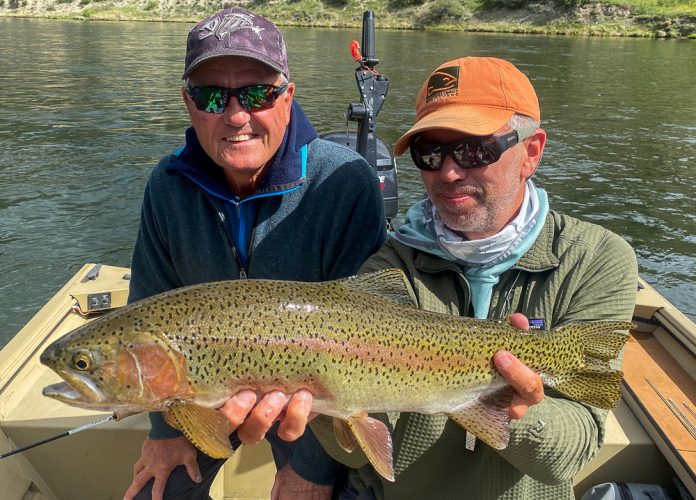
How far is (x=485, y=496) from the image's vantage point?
2.54m

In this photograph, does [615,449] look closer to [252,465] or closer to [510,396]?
[510,396]

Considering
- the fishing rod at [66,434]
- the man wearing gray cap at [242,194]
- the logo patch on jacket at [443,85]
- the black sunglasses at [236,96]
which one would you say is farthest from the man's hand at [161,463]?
the logo patch on jacket at [443,85]

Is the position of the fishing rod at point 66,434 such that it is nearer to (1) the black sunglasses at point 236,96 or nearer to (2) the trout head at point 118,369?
(2) the trout head at point 118,369

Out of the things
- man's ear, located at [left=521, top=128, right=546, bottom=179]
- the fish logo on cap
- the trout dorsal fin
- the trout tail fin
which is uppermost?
the fish logo on cap

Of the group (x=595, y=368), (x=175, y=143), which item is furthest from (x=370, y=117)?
(x=175, y=143)

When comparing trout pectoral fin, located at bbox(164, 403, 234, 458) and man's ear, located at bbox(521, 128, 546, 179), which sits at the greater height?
man's ear, located at bbox(521, 128, 546, 179)

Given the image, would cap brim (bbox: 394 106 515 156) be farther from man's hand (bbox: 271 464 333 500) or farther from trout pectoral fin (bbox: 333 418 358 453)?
man's hand (bbox: 271 464 333 500)

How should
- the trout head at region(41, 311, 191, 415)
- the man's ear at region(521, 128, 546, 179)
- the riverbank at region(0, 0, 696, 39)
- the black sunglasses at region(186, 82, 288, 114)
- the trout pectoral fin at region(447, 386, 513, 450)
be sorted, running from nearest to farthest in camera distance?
the trout head at region(41, 311, 191, 415)
the trout pectoral fin at region(447, 386, 513, 450)
the man's ear at region(521, 128, 546, 179)
the black sunglasses at region(186, 82, 288, 114)
the riverbank at region(0, 0, 696, 39)

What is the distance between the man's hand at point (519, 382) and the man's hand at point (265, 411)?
77cm

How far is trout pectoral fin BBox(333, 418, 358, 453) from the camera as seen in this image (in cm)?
244

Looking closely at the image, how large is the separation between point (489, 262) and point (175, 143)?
553 inches

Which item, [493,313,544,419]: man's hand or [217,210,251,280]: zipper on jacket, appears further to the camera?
[217,210,251,280]: zipper on jacket

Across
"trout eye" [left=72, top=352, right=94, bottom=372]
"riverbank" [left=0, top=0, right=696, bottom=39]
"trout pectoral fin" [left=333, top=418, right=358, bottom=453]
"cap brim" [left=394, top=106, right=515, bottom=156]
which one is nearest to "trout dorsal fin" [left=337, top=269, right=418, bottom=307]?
"trout pectoral fin" [left=333, top=418, right=358, bottom=453]

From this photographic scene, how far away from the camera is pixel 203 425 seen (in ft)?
7.36
